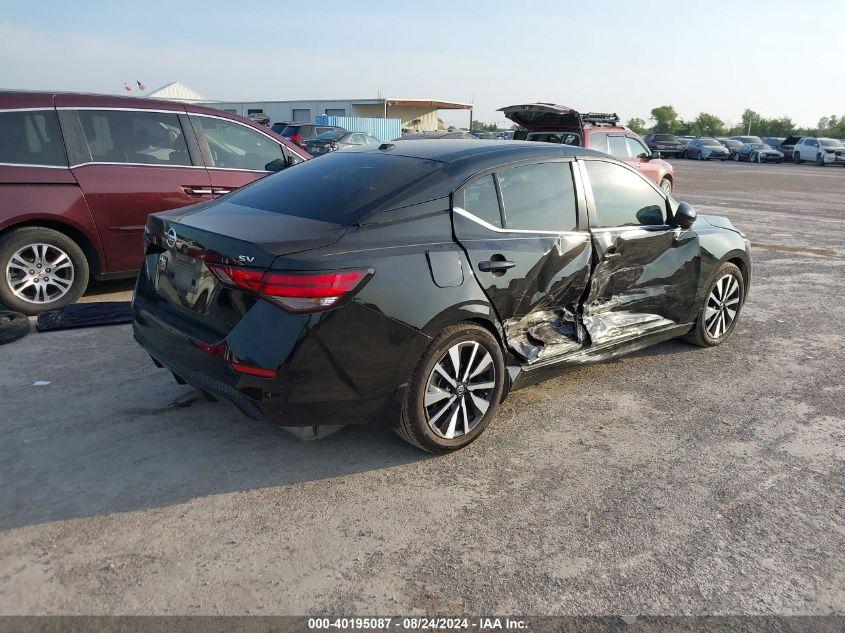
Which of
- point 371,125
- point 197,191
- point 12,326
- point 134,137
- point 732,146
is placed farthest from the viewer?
point 732,146

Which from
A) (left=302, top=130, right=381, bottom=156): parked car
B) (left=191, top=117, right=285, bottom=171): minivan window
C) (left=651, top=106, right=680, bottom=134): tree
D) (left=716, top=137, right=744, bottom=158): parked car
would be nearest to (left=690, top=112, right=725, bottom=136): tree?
(left=651, top=106, right=680, bottom=134): tree

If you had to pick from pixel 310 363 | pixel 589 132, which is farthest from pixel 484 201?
pixel 589 132

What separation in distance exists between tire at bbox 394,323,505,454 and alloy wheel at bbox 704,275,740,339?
99.4 inches

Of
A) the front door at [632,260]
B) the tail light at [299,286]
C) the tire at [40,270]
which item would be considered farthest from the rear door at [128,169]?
the front door at [632,260]

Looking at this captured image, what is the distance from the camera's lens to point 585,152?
4.59 meters

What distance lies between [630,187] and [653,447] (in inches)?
74.2

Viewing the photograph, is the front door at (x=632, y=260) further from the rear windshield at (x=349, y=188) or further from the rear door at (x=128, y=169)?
the rear door at (x=128, y=169)

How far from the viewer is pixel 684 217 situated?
5000 mm

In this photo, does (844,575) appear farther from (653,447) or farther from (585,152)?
(585,152)

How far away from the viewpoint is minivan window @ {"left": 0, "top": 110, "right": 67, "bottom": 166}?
18.6 feet

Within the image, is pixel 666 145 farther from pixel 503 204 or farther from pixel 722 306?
pixel 503 204

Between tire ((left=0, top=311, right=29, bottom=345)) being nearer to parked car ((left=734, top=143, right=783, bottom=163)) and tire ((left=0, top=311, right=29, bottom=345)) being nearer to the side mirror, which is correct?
the side mirror

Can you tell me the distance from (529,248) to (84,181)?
13.4 ft

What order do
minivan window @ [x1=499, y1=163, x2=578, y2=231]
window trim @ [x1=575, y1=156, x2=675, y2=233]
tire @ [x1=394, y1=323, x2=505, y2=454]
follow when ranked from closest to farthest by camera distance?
tire @ [x1=394, y1=323, x2=505, y2=454] → minivan window @ [x1=499, y1=163, x2=578, y2=231] → window trim @ [x1=575, y1=156, x2=675, y2=233]
